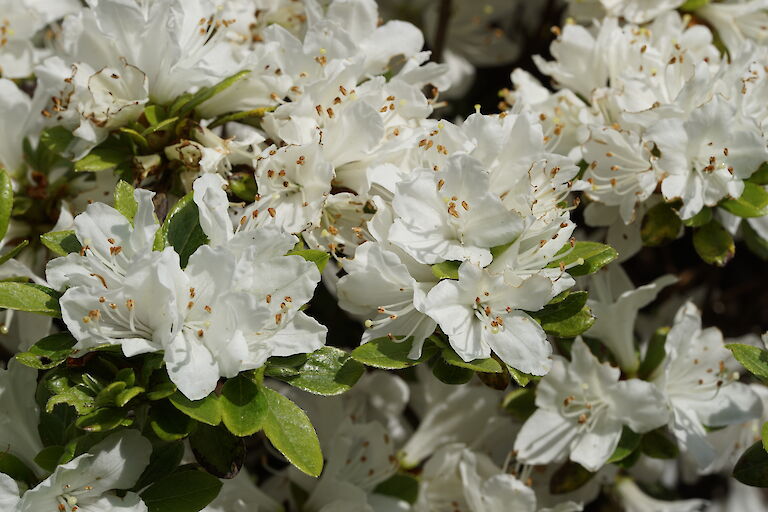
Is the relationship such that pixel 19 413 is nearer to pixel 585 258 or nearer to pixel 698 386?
pixel 585 258

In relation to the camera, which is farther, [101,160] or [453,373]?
[101,160]

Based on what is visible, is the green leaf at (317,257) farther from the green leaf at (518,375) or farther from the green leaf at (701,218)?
the green leaf at (701,218)

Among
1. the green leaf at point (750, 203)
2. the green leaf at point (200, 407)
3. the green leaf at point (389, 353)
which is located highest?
the green leaf at point (750, 203)


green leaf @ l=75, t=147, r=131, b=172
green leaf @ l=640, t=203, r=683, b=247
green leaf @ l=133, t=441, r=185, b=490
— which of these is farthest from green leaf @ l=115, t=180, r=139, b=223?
green leaf @ l=640, t=203, r=683, b=247

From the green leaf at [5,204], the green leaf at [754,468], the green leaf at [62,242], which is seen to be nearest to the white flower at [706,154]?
the green leaf at [754,468]

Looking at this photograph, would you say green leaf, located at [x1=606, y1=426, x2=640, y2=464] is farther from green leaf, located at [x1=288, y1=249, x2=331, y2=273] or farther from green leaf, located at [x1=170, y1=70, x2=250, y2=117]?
green leaf, located at [x1=170, y1=70, x2=250, y2=117]

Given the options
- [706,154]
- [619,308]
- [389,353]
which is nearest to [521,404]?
[619,308]
